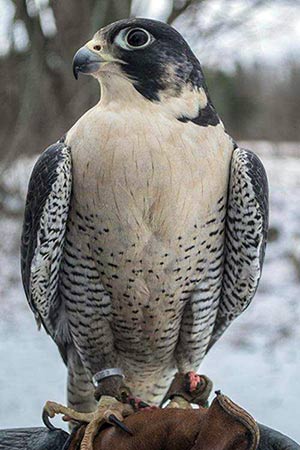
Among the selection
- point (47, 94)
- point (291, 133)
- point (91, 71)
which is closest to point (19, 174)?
point (47, 94)

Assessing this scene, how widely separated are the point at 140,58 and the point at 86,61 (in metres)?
0.10

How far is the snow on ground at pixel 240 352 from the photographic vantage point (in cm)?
351

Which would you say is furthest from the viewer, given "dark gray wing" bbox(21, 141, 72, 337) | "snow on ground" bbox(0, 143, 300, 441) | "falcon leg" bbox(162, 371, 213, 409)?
"snow on ground" bbox(0, 143, 300, 441)

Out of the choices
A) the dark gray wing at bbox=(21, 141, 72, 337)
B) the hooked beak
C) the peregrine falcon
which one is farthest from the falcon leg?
the hooked beak

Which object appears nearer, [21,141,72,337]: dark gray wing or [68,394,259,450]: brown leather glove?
[68,394,259,450]: brown leather glove

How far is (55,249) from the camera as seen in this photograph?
4.78 ft

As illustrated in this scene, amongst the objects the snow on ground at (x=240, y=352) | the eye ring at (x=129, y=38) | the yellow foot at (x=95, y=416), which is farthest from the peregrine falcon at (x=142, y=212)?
the snow on ground at (x=240, y=352)

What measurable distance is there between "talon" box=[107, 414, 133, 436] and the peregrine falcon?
0.81 ft

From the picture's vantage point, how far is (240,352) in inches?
162

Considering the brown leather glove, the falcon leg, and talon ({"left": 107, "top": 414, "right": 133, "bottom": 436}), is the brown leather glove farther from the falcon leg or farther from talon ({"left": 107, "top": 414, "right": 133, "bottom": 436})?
the falcon leg

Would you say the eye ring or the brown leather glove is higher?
the eye ring

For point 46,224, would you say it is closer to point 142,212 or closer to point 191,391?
point 142,212

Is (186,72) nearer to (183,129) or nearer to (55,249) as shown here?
(183,129)

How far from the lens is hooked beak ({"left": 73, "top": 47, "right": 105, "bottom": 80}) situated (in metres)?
1.29
